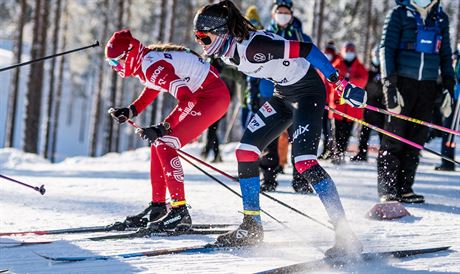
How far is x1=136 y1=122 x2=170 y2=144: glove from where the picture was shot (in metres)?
4.82

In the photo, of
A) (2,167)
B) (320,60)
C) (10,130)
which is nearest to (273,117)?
(320,60)

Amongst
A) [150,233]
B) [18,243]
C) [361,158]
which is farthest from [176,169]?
[361,158]

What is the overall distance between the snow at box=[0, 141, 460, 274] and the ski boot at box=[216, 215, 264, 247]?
0.10 meters

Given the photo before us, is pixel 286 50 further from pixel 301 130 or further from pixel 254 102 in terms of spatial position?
pixel 254 102

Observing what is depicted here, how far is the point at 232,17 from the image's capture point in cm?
446

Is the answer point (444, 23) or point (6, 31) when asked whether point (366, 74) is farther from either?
point (6, 31)

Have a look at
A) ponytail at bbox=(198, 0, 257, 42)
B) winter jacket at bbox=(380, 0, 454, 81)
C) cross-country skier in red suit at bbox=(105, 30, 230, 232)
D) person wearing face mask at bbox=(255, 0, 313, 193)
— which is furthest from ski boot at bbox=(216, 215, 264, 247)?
person wearing face mask at bbox=(255, 0, 313, 193)

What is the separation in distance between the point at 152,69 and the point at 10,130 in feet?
59.1

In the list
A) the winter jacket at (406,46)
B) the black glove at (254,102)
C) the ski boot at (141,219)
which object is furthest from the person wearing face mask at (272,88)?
the ski boot at (141,219)

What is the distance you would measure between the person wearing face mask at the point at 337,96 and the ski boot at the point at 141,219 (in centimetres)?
523

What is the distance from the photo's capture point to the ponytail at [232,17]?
14.5ft

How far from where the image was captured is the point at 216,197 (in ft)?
23.7

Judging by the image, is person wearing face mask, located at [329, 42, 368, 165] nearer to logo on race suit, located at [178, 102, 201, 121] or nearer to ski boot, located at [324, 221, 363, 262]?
logo on race suit, located at [178, 102, 201, 121]

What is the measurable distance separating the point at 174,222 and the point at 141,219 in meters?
0.40
